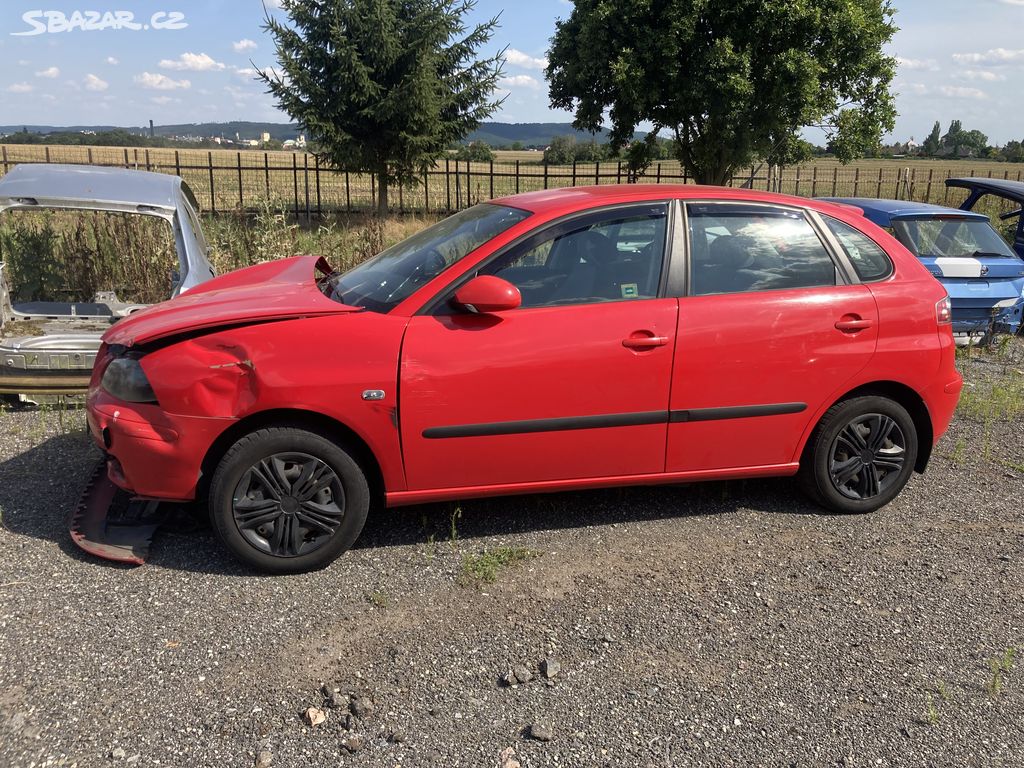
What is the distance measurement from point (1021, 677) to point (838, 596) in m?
0.76

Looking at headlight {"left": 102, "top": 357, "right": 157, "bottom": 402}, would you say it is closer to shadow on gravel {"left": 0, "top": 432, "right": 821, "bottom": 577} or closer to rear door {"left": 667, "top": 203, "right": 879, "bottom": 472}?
shadow on gravel {"left": 0, "top": 432, "right": 821, "bottom": 577}

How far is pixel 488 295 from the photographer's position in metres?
3.62

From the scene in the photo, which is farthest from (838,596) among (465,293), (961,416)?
(961,416)

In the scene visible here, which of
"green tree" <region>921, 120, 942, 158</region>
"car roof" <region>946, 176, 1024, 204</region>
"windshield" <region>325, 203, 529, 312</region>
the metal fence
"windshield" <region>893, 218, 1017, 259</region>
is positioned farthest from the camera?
"green tree" <region>921, 120, 942, 158</region>

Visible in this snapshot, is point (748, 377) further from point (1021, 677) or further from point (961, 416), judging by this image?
point (961, 416)

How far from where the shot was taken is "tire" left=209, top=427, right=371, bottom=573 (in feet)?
11.7

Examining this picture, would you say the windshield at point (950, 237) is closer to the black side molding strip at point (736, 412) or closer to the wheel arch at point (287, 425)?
the black side molding strip at point (736, 412)

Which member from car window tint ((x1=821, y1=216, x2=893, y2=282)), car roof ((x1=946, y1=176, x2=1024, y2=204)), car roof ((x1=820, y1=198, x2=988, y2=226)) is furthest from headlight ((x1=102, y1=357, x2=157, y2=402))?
car roof ((x1=946, y1=176, x2=1024, y2=204))

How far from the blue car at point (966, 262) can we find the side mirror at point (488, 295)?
18.4ft

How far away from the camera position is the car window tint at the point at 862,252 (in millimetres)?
4352

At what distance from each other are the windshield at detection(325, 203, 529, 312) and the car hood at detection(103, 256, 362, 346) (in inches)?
5.3

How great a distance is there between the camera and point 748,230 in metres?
4.26

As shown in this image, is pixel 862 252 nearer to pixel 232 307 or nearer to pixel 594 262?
pixel 594 262

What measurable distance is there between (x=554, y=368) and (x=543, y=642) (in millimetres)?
1236
